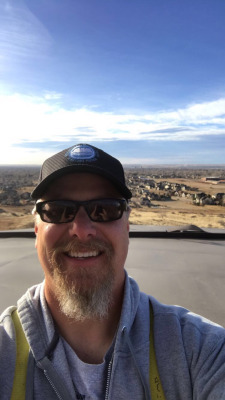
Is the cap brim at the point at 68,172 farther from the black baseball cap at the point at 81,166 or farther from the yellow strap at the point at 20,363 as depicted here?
the yellow strap at the point at 20,363

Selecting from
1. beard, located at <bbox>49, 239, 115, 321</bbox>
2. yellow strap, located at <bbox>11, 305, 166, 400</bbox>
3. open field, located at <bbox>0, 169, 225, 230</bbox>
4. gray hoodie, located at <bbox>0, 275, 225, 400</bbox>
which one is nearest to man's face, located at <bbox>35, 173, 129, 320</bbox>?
beard, located at <bbox>49, 239, 115, 321</bbox>

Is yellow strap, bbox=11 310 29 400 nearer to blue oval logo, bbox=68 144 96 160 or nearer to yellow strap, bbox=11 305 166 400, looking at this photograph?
yellow strap, bbox=11 305 166 400

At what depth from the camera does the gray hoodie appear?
1161 mm

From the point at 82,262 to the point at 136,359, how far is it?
0.48 m

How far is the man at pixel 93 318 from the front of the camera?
1190 millimetres

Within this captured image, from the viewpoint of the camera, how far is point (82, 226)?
Result: 143cm

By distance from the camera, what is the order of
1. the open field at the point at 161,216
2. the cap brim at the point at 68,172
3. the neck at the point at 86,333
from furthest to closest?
1. the open field at the point at 161,216
2. the cap brim at the point at 68,172
3. the neck at the point at 86,333

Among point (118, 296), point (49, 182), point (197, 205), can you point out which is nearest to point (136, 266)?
point (118, 296)

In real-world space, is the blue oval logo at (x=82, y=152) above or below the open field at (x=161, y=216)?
above

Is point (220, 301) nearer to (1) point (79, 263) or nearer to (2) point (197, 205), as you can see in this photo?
(1) point (79, 263)

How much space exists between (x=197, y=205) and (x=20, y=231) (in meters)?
16.4

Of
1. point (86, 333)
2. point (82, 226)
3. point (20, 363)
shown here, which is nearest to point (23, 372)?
point (20, 363)

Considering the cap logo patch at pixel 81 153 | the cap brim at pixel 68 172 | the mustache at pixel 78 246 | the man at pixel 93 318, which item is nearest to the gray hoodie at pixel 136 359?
the man at pixel 93 318

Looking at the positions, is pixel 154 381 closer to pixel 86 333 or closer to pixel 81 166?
pixel 86 333
